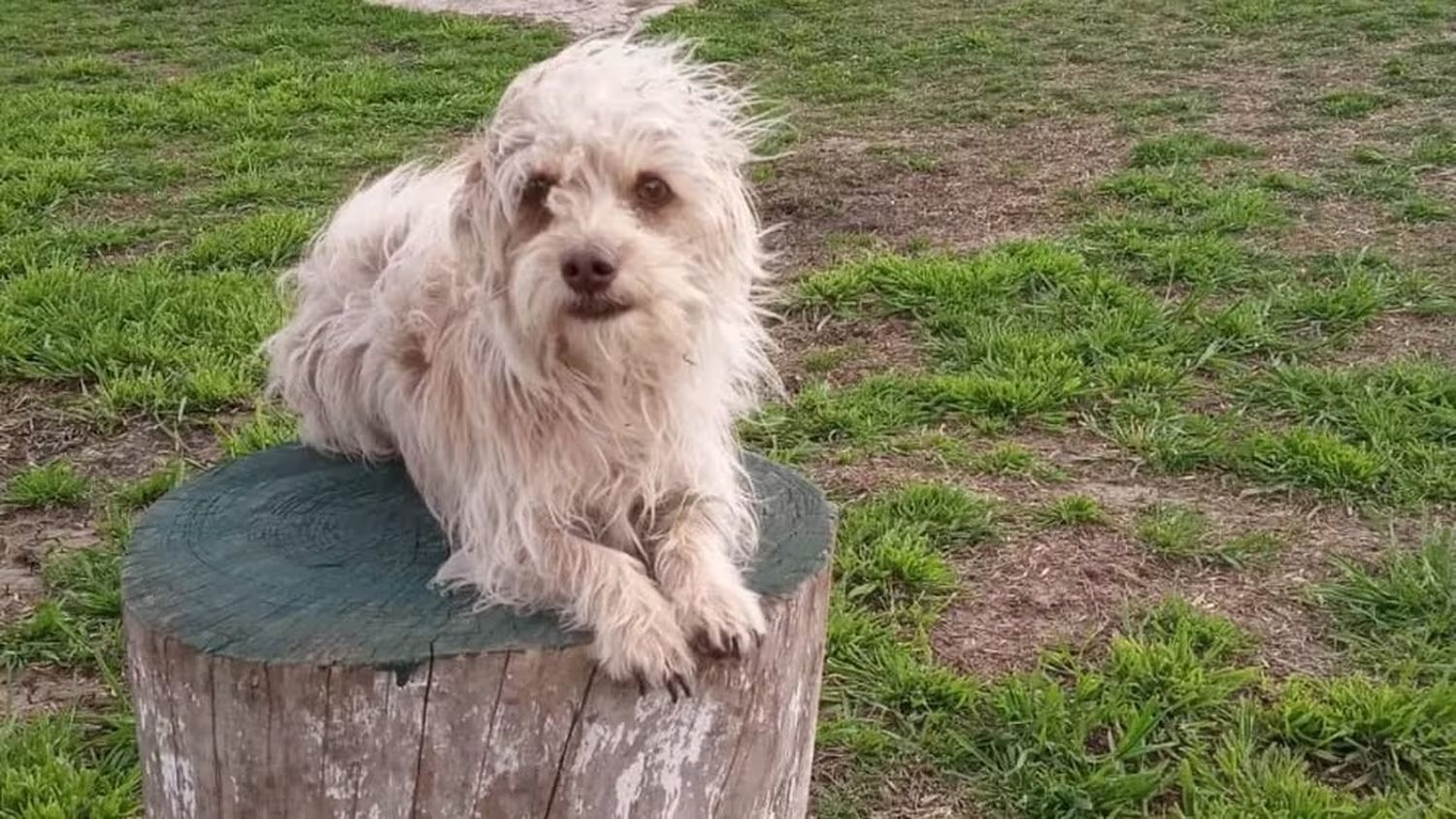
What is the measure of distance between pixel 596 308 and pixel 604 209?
17 centimetres

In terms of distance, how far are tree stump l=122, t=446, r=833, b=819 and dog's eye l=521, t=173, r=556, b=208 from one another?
67 centimetres

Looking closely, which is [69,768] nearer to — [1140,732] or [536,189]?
[536,189]

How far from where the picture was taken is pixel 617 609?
2.45m

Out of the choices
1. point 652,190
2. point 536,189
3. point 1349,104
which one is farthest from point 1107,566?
point 1349,104

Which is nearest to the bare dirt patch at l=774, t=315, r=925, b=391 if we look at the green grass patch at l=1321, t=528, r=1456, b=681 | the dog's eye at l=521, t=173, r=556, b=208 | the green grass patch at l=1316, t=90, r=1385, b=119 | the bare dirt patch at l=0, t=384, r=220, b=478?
the green grass patch at l=1321, t=528, r=1456, b=681

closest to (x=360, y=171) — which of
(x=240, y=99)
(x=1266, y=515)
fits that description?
(x=240, y=99)

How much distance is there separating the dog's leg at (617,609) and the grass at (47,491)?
2.51 metres

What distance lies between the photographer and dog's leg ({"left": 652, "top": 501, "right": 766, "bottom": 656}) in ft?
8.27

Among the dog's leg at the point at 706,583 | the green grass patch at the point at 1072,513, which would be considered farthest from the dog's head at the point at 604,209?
the green grass patch at the point at 1072,513

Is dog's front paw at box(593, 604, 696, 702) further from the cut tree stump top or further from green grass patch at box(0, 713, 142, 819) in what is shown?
green grass patch at box(0, 713, 142, 819)

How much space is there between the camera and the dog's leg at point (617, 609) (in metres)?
2.40

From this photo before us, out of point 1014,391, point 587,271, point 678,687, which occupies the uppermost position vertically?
point 587,271

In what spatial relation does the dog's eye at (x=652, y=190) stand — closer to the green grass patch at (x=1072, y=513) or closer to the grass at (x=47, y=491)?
the green grass patch at (x=1072, y=513)

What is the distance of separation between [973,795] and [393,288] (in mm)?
1681
